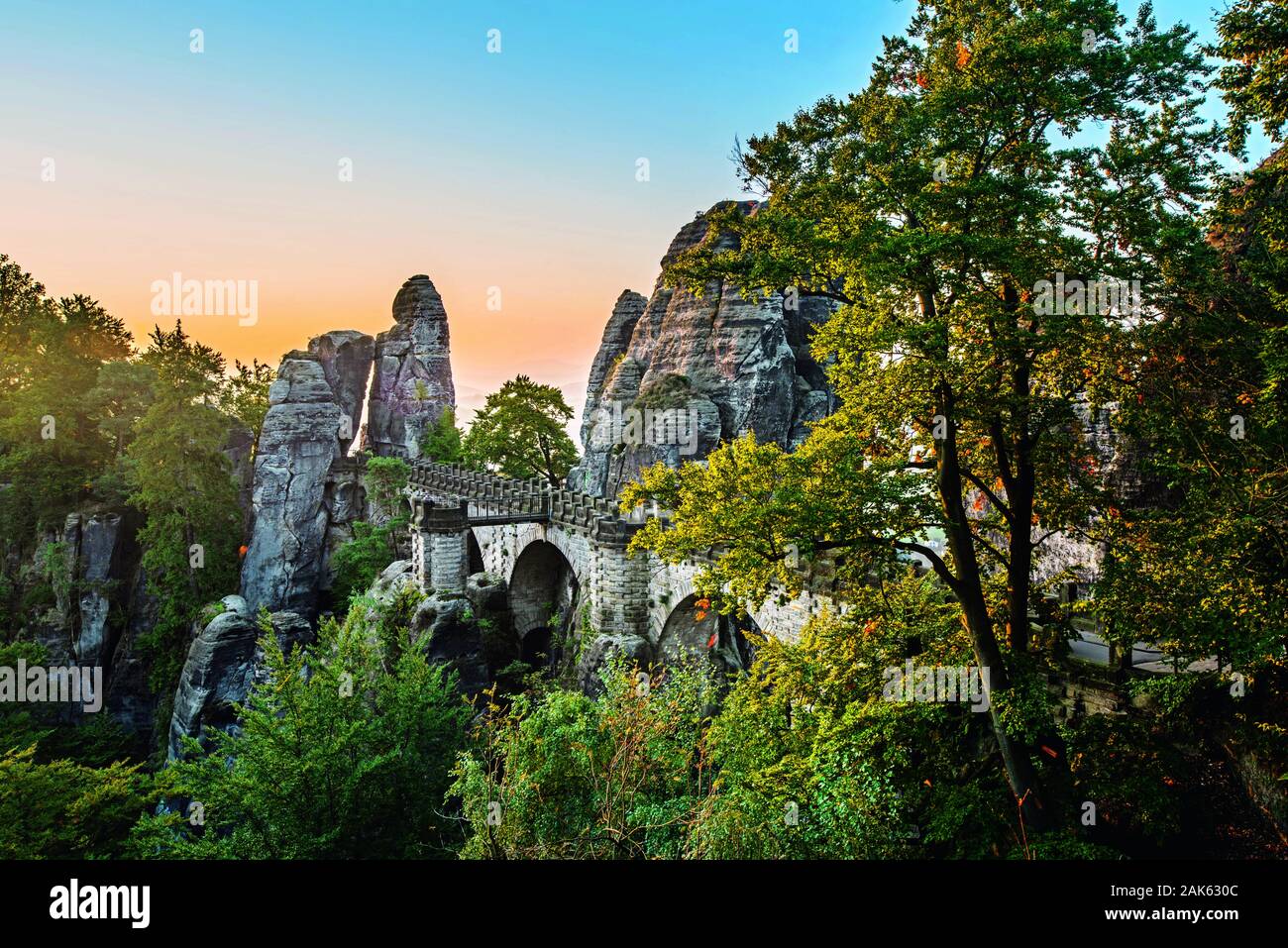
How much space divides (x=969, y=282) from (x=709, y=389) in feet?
105

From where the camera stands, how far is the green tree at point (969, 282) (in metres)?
9.03

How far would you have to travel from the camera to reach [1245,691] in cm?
893

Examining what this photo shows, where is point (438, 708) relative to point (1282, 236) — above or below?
below

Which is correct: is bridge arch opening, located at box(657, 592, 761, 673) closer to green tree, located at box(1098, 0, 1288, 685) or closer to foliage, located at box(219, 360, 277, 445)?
green tree, located at box(1098, 0, 1288, 685)

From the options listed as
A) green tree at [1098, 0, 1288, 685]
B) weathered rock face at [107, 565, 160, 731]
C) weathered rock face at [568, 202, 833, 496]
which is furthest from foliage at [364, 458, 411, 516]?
green tree at [1098, 0, 1288, 685]

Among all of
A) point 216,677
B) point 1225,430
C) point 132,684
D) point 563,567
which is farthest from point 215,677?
point 1225,430

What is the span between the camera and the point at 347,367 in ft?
165

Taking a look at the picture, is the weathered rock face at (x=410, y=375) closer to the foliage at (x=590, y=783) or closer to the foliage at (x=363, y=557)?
the foliage at (x=363, y=557)

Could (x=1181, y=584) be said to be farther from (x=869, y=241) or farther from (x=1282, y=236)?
(x=869, y=241)

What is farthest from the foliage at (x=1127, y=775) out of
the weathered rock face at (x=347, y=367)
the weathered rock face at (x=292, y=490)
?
the weathered rock face at (x=347, y=367)

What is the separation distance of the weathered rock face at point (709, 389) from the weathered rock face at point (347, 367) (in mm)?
17288
